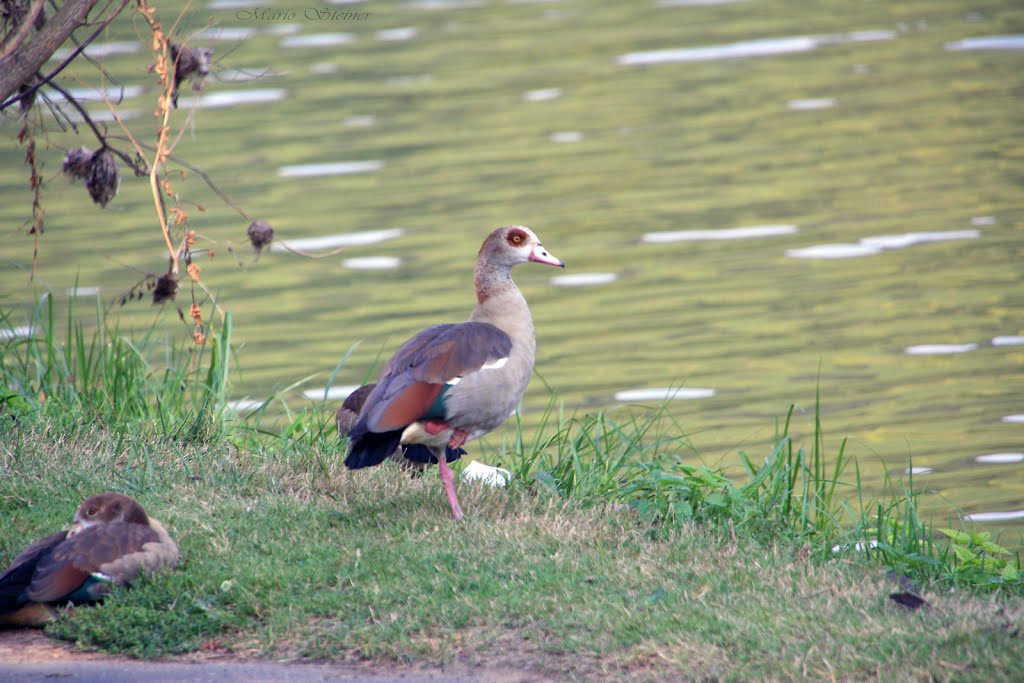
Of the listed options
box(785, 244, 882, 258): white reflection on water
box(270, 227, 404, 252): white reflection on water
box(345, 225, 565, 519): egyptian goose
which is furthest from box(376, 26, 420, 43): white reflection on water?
box(345, 225, 565, 519): egyptian goose

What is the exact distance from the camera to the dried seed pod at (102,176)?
25.1 ft

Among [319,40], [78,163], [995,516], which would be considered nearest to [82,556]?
[78,163]

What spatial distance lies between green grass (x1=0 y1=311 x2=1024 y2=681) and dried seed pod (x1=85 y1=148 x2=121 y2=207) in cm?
126

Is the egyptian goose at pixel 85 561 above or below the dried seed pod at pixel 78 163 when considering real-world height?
below

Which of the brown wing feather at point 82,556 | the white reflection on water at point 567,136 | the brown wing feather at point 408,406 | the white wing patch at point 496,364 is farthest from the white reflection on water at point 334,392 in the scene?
the white reflection on water at point 567,136

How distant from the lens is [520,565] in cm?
612

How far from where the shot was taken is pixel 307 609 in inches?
227

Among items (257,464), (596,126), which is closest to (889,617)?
(257,464)

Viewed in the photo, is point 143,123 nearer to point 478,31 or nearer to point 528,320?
point 478,31

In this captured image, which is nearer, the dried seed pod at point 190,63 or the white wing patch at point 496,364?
the white wing patch at point 496,364

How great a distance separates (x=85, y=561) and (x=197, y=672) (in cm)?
72

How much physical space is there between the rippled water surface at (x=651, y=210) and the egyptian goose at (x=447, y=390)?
144cm

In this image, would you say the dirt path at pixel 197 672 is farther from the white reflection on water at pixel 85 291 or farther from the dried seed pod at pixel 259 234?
the white reflection on water at pixel 85 291

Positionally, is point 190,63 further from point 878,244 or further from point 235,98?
point 235,98
